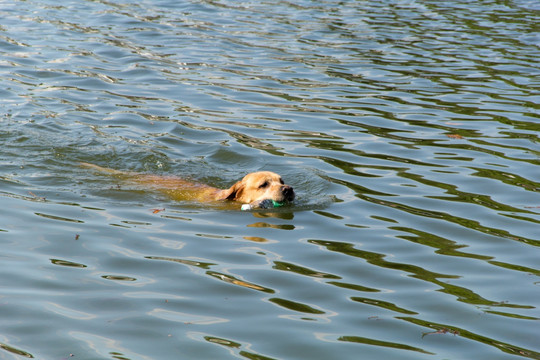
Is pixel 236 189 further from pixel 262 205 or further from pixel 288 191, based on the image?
pixel 288 191

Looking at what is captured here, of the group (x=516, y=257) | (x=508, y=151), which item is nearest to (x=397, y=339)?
(x=516, y=257)

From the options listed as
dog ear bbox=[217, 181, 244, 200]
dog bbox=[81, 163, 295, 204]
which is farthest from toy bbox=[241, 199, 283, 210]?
dog ear bbox=[217, 181, 244, 200]

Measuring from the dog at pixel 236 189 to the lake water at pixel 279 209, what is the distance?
23 centimetres

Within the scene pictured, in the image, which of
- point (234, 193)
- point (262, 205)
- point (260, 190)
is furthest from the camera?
point (234, 193)

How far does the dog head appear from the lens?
7.81 metres

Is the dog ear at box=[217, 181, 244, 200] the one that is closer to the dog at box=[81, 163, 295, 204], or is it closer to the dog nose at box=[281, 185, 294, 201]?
the dog at box=[81, 163, 295, 204]

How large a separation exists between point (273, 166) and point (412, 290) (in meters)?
4.19

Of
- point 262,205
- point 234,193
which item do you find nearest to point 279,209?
point 262,205

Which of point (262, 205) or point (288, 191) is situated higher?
point (288, 191)

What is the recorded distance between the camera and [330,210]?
24.9ft

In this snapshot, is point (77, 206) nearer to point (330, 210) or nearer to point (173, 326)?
point (330, 210)

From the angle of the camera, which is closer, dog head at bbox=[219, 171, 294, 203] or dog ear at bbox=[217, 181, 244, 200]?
dog head at bbox=[219, 171, 294, 203]

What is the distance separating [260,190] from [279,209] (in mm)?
344

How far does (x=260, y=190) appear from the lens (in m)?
7.98
